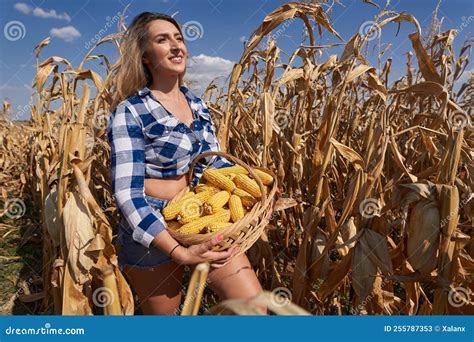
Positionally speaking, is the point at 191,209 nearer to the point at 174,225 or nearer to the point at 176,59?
the point at 174,225

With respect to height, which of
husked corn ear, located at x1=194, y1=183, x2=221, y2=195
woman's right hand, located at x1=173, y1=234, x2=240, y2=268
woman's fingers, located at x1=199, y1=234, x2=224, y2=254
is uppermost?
husked corn ear, located at x1=194, y1=183, x2=221, y2=195

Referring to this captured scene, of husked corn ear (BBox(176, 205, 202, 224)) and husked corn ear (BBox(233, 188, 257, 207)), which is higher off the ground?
husked corn ear (BBox(233, 188, 257, 207))

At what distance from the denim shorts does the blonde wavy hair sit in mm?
543

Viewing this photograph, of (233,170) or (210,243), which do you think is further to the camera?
(233,170)

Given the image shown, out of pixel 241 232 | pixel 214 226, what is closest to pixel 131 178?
pixel 214 226

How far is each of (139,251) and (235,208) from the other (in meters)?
0.47

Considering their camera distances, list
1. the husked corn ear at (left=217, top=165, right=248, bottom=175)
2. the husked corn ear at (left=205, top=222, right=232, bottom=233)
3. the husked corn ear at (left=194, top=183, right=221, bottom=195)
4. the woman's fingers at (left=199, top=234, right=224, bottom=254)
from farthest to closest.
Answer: the husked corn ear at (left=217, top=165, right=248, bottom=175), the husked corn ear at (left=194, top=183, right=221, bottom=195), the husked corn ear at (left=205, top=222, right=232, bottom=233), the woman's fingers at (left=199, top=234, right=224, bottom=254)

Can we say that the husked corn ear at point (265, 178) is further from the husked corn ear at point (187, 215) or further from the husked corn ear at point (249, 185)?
the husked corn ear at point (187, 215)

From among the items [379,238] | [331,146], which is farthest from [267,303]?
[331,146]

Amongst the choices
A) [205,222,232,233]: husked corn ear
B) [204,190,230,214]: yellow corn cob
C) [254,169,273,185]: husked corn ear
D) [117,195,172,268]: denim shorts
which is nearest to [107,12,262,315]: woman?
[117,195,172,268]: denim shorts

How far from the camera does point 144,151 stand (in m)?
1.83

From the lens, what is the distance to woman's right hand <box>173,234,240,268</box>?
1.61m

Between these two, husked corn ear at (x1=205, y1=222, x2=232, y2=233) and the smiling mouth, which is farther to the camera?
the smiling mouth

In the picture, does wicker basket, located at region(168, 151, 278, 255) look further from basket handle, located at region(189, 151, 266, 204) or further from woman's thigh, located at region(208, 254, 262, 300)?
woman's thigh, located at region(208, 254, 262, 300)
